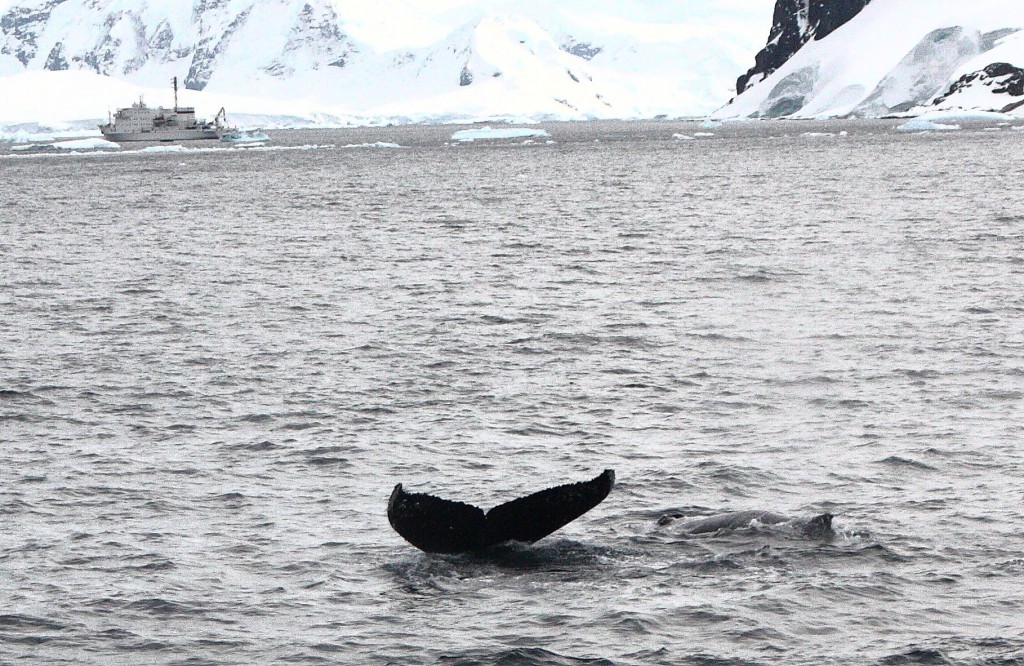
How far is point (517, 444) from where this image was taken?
73.7 ft

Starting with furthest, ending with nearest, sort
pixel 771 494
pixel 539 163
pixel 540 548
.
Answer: pixel 539 163 → pixel 771 494 → pixel 540 548

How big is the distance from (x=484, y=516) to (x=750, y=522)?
3245 millimetres

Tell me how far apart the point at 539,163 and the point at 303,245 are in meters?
73.7

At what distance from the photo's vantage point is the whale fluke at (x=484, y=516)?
16.7 m

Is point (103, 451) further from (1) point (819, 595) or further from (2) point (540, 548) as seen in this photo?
(1) point (819, 595)

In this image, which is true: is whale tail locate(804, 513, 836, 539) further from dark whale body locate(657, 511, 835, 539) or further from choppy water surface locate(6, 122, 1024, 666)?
choppy water surface locate(6, 122, 1024, 666)

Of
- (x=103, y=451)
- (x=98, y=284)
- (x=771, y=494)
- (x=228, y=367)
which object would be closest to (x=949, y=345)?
(x=771, y=494)

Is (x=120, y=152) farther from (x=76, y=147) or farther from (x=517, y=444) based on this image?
(x=517, y=444)

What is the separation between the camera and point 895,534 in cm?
1738

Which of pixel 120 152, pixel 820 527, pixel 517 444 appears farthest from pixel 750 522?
pixel 120 152

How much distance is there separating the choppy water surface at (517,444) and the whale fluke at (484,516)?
280 mm

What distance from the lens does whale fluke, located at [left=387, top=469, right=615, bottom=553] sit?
16.7 meters

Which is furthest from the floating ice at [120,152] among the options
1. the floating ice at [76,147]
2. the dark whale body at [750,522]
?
the dark whale body at [750,522]

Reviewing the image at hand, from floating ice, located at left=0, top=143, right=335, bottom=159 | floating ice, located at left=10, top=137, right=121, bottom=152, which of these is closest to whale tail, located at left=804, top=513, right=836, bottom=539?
floating ice, located at left=0, top=143, right=335, bottom=159
